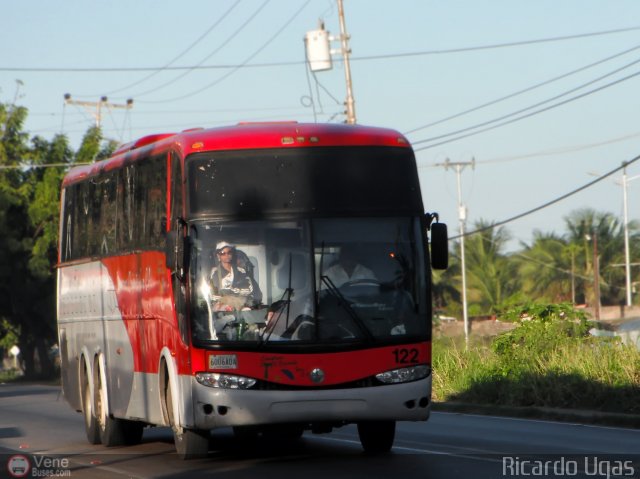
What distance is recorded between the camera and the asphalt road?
12.1 m

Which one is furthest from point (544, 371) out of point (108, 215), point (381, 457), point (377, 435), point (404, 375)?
point (404, 375)

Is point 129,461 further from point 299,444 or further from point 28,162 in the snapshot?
point 28,162

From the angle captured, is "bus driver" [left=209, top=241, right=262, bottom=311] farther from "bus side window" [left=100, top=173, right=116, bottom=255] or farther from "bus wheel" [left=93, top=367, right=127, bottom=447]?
"bus wheel" [left=93, top=367, right=127, bottom=447]

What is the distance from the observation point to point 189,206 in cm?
1312

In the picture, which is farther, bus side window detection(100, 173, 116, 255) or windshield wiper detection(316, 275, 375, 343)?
bus side window detection(100, 173, 116, 255)

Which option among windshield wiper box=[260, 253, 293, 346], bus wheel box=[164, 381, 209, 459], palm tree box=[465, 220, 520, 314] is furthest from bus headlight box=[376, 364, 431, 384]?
palm tree box=[465, 220, 520, 314]

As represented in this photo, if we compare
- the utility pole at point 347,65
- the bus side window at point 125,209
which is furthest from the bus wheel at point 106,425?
the utility pole at point 347,65

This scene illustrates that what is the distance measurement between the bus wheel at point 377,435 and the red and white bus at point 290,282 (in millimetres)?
16

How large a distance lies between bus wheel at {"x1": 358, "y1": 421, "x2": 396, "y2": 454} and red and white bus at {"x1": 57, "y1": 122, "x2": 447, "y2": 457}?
2 cm

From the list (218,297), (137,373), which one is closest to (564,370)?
(137,373)

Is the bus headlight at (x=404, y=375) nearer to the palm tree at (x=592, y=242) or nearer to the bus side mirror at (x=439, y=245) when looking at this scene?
the bus side mirror at (x=439, y=245)

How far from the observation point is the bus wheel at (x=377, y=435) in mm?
14156

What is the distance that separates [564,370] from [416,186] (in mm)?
9429

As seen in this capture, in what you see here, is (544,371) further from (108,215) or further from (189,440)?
(189,440)
